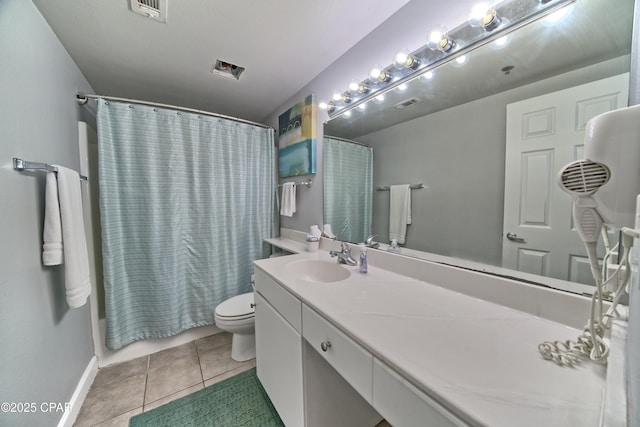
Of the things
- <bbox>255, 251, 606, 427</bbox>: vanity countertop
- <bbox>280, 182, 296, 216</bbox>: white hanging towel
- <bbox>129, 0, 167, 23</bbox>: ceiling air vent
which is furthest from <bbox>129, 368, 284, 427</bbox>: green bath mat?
<bbox>129, 0, 167, 23</bbox>: ceiling air vent

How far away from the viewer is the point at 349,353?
2.19ft

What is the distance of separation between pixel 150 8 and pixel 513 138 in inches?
70.6

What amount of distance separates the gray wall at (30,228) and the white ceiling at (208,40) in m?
0.21

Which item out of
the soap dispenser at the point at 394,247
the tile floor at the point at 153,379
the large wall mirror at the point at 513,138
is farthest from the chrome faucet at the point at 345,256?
the tile floor at the point at 153,379

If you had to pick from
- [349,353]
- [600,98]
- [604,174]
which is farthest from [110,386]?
[600,98]

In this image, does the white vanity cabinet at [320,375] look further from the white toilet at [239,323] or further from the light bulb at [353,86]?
the light bulb at [353,86]

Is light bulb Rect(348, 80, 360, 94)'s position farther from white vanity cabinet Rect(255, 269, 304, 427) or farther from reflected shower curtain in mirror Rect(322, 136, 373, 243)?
white vanity cabinet Rect(255, 269, 304, 427)

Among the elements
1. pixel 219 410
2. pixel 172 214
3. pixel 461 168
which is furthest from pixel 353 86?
pixel 219 410

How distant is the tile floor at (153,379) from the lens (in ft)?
4.21

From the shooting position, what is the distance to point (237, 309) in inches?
64.8

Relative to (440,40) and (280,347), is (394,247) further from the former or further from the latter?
(440,40)

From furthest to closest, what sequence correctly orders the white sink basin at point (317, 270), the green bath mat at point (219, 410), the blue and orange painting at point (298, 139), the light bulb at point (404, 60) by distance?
the blue and orange painting at point (298, 139), the white sink basin at point (317, 270), the green bath mat at point (219, 410), the light bulb at point (404, 60)

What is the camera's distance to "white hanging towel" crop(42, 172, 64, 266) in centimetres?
102

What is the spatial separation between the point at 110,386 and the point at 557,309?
7.91 feet
